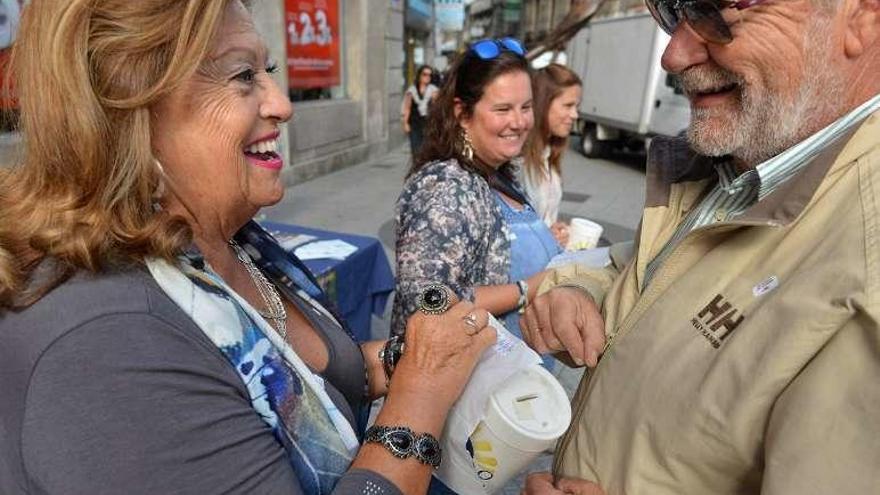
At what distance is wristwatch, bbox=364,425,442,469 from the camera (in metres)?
1.05

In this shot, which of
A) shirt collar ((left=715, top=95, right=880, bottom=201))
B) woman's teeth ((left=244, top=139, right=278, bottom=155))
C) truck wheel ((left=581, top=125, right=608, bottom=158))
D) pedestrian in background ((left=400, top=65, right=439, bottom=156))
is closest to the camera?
shirt collar ((left=715, top=95, right=880, bottom=201))

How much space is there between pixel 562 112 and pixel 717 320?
2.90 m

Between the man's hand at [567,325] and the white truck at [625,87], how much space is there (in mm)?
8760

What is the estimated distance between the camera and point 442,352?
3.90 ft

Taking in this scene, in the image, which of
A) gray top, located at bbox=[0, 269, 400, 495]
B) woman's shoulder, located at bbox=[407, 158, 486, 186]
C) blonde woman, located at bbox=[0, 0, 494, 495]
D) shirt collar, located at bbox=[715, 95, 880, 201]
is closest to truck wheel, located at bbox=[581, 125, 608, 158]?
woman's shoulder, located at bbox=[407, 158, 486, 186]

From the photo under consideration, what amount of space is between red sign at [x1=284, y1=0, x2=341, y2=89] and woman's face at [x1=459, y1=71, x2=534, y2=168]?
697cm

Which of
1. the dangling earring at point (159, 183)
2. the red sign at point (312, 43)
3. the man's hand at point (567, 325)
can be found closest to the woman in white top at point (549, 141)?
the man's hand at point (567, 325)

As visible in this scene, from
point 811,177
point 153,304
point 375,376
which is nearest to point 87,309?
point 153,304

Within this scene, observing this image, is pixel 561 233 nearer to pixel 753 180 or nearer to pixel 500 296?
pixel 500 296

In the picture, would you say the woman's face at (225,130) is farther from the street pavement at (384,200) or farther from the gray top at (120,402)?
the street pavement at (384,200)

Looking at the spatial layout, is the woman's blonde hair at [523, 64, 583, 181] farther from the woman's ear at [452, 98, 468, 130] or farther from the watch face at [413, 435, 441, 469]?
the watch face at [413, 435, 441, 469]

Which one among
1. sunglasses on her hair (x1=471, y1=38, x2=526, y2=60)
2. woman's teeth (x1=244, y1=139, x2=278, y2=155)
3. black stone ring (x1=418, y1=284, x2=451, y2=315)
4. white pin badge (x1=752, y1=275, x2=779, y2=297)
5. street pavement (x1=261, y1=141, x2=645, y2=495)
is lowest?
street pavement (x1=261, y1=141, x2=645, y2=495)

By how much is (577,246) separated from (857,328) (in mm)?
2201

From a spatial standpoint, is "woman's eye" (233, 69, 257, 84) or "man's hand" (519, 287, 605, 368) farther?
"man's hand" (519, 287, 605, 368)
